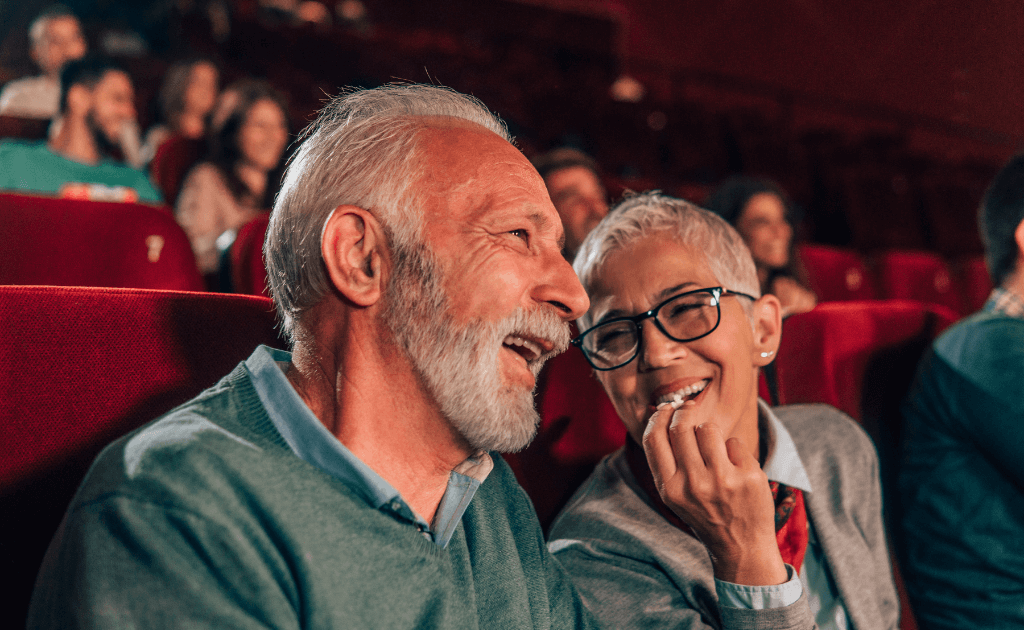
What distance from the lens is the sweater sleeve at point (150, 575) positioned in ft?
0.89

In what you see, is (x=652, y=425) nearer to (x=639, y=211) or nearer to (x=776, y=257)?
(x=639, y=211)

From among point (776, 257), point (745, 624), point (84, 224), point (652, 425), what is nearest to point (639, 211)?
point (652, 425)

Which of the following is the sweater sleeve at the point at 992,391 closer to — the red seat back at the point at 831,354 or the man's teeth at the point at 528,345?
the red seat back at the point at 831,354

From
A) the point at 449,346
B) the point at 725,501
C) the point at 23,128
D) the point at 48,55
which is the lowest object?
the point at 725,501

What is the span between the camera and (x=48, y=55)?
1704mm

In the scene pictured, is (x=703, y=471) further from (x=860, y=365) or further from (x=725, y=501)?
(x=860, y=365)

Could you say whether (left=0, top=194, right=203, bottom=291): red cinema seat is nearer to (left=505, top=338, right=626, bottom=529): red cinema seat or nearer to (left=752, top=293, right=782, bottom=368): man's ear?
(left=505, top=338, right=626, bottom=529): red cinema seat

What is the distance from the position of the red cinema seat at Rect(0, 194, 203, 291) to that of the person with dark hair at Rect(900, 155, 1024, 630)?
789 mm

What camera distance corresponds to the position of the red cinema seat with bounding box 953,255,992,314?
6.10 feet

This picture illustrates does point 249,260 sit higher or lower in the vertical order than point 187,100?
lower

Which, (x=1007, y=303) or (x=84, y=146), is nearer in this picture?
(x=1007, y=303)

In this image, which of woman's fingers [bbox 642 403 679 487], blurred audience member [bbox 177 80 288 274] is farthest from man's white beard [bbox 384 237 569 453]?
blurred audience member [bbox 177 80 288 274]

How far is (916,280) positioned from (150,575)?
1.87 m

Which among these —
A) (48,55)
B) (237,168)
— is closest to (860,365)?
(237,168)
